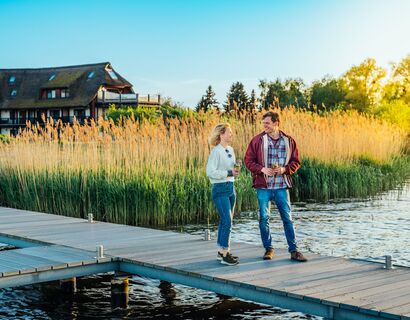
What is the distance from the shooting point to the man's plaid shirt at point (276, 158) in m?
6.40

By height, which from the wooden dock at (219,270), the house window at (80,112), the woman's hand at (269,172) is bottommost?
the wooden dock at (219,270)

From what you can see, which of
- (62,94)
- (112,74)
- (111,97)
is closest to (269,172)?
(111,97)

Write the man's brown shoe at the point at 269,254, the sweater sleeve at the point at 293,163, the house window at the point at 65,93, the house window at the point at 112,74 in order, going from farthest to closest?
the house window at the point at 112,74, the house window at the point at 65,93, the man's brown shoe at the point at 269,254, the sweater sleeve at the point at 293,163

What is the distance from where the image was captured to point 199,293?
23.9ft

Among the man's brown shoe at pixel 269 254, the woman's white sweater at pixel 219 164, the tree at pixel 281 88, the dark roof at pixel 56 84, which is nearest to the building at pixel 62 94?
the dark roof at pixel 56 84

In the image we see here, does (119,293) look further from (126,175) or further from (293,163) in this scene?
(126,175)

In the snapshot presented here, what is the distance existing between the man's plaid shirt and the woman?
387mm

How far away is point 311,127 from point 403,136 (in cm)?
680

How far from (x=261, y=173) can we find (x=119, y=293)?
5.86ft

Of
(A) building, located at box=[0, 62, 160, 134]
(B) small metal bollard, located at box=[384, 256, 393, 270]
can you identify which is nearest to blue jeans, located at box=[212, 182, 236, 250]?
(B) small metal bollard, located at box=[384, 256, 393, 270]

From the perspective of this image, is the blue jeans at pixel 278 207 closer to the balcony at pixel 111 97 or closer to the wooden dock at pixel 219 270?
the wooden dock at pixel 219 270

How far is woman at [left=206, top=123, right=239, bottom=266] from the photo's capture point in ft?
20.3

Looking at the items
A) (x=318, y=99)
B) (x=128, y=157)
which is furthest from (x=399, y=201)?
(x=318, y=99)

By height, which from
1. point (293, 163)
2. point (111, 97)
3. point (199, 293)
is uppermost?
point (111, 97)
